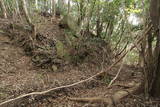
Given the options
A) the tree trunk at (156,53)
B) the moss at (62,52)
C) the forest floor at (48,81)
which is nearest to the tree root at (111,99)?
the forest floor at (48,81)

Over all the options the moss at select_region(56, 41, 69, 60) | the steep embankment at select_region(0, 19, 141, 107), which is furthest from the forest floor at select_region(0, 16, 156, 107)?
the moss at select_region(56, 41, 69, 60)

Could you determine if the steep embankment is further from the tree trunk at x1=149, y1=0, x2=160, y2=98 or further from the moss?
the tree trunk at x1=149, y1=0, x2=160, y2=98

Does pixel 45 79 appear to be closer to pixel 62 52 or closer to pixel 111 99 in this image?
pixel 62 52

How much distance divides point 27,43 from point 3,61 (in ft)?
5.06

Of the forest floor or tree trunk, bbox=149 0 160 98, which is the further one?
the forest floor

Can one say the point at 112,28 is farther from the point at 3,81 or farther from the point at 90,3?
the point at 3,81

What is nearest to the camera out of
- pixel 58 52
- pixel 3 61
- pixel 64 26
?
pixel 3 61

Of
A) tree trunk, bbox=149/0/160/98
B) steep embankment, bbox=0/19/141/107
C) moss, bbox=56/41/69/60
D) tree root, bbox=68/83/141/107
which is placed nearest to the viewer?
tree trunk, bbox=149/0/160/98

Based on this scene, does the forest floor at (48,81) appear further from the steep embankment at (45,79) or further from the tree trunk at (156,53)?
the tree trunk at (156,53)

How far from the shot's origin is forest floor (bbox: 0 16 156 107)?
14.6ft

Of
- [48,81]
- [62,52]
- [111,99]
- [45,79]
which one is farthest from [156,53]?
[62,52]

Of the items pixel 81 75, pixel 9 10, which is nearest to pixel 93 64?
pixel 81 75

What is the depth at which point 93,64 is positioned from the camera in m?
8.09

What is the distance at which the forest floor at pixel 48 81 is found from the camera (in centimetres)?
444
